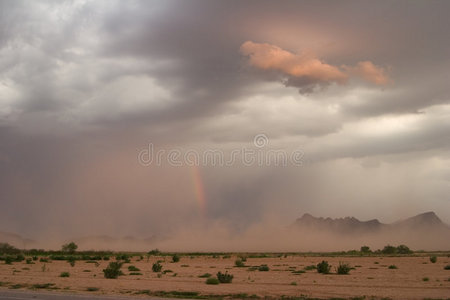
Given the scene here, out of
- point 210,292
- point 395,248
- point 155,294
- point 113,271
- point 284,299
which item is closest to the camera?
point 284,299

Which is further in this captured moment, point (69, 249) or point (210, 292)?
point (69, 249)

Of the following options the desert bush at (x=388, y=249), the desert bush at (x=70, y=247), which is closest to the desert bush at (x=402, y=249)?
the desert bush at (x=388, y=249)

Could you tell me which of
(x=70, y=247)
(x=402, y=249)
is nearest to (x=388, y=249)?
(x=402, y=249)

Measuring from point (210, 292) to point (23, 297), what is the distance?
13.2 metres

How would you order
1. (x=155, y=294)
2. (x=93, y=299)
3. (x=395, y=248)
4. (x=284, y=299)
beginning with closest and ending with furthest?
(x=93, y=299) < (x=284, y=299) < (x=155, y=294) < (x=395, y=248)

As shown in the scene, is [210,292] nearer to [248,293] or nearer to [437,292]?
[248,293]

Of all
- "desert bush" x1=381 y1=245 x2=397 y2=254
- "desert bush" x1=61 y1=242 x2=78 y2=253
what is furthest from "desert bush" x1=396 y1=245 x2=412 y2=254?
"desert bush" x1=61 y1=242 x2=78 y2=253

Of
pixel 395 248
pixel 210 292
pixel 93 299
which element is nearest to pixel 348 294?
pixel 210 292

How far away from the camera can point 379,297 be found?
3034 cm

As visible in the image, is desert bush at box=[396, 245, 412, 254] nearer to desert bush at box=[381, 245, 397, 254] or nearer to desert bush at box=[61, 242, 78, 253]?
desert bush at box=[381, 245, 397, 254]

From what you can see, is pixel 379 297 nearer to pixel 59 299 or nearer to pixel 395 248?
pixel 59 299

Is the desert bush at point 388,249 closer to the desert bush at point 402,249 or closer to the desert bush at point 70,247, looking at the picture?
the desert bush at point 402,249

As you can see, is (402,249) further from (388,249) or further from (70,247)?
(70,247)

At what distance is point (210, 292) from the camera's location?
33969 millimetres
